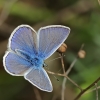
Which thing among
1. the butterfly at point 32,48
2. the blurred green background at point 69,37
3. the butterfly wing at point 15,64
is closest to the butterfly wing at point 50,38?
the butterfly at point 32,48

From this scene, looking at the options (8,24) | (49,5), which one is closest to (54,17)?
(49,5)

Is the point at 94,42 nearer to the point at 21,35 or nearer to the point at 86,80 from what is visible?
the point at 86,80

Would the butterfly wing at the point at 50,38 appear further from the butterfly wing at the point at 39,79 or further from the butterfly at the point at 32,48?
the butterfly wing at the point at 39,79

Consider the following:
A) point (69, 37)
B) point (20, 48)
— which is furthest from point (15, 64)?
point (69, 37)

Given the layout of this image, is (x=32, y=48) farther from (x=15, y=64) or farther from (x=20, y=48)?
(x=15, y=64)

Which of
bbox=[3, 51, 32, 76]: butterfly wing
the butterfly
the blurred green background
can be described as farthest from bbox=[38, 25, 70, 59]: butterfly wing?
the blurred green background

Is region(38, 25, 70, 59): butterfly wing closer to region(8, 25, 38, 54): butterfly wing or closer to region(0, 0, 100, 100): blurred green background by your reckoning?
region(8, 25, 38, 54): butterfly wing
